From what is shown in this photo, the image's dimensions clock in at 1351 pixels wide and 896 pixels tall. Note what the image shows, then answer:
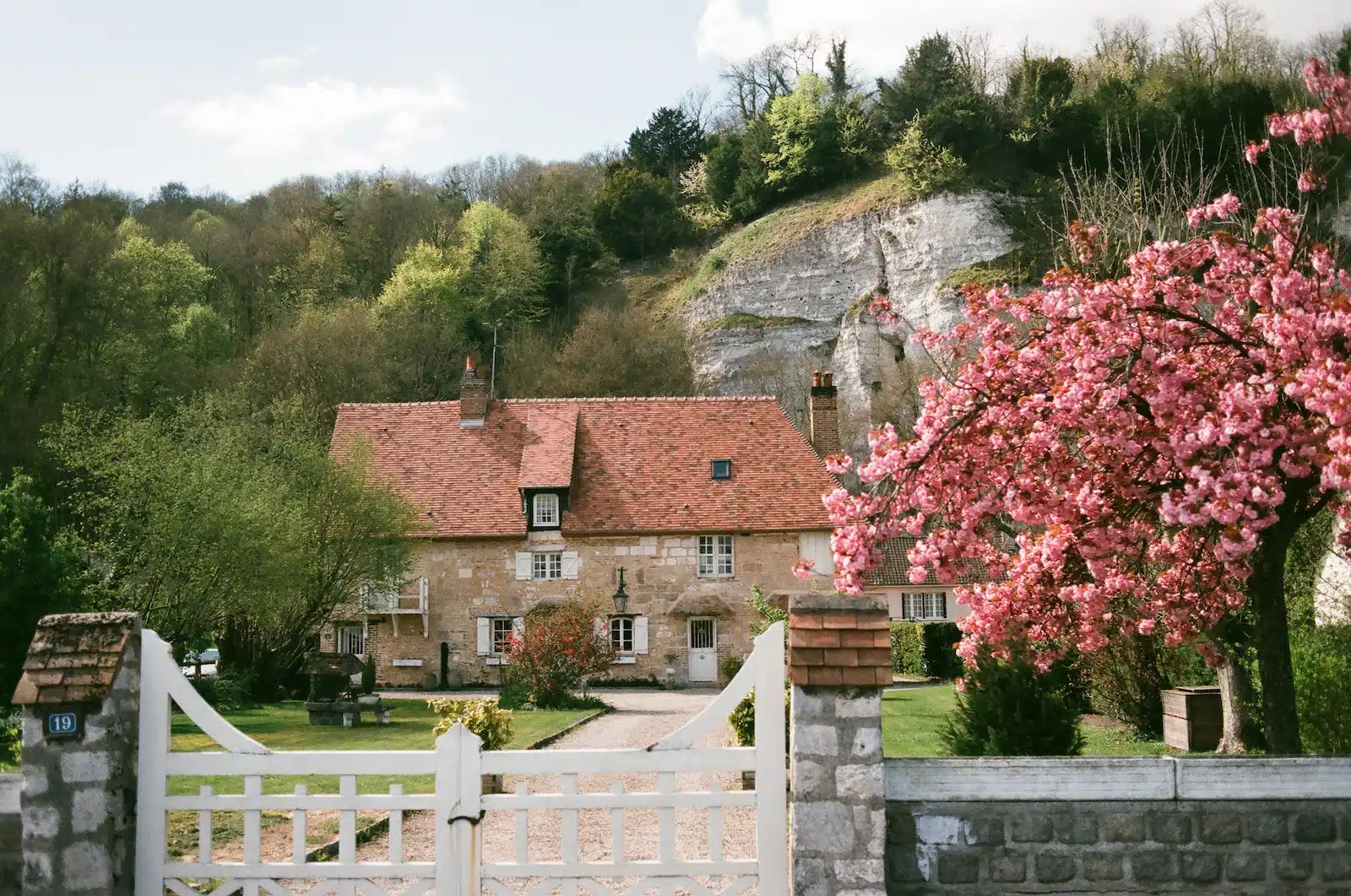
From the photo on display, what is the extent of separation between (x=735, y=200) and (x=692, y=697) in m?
42.8

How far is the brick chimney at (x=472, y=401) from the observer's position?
120 ft

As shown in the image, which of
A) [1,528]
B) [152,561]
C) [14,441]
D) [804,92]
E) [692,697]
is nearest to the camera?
[1,528]

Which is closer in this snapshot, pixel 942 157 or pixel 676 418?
pixel 676 418

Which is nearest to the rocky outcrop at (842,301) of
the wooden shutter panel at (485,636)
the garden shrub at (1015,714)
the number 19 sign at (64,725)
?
the wooden shutter panel at (485,636)

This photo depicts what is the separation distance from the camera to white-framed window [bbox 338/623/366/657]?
3353 centimetres

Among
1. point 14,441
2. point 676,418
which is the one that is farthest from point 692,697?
point 14,441

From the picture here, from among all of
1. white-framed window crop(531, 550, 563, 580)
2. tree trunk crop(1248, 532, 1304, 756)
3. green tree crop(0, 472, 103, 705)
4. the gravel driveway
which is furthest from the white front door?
tree trunk crop(1248, 532, 1304, 756)

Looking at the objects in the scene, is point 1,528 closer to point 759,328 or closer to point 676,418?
point 676,418

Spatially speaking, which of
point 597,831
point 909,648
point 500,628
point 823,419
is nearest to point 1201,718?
point 597,831

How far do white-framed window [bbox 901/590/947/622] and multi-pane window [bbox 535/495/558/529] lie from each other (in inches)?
549

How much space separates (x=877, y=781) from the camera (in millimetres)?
6207

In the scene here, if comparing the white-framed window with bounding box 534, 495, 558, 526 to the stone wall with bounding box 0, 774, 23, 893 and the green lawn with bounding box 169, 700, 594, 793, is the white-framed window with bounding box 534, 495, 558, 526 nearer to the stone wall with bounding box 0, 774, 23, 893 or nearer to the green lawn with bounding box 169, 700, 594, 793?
the green lawn with bounding box 169, 700, 594, 793

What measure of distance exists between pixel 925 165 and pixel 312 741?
4773 centimetres

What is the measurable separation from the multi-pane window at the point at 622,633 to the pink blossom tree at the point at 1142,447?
23112 mm
